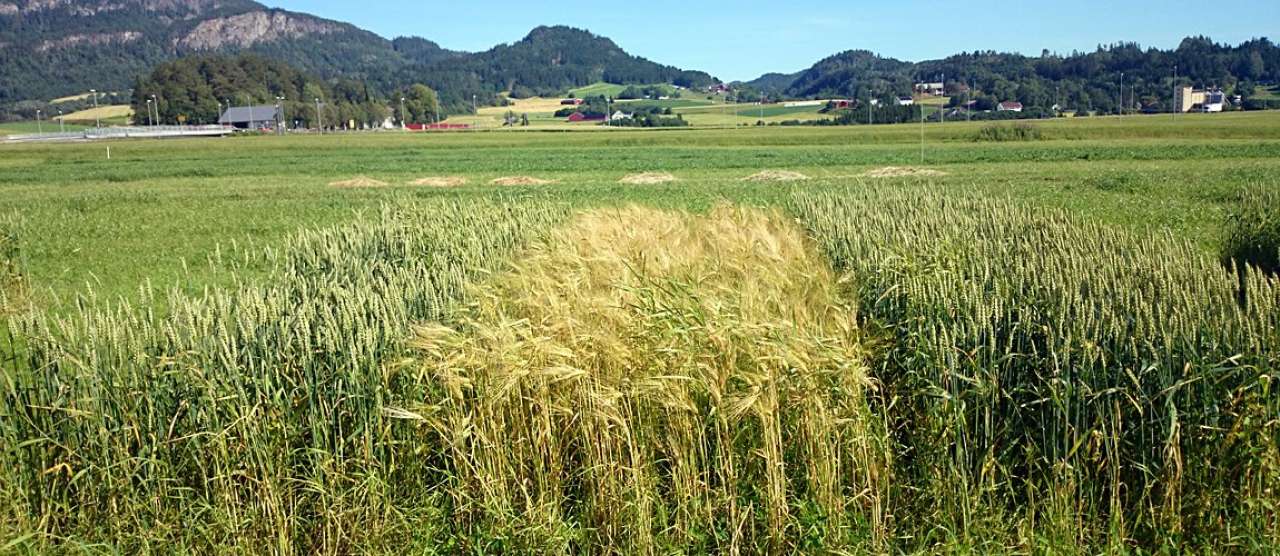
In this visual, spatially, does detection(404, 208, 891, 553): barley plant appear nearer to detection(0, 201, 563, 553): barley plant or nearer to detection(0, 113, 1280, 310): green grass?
detection(0, 201, 563, 553): barley plant

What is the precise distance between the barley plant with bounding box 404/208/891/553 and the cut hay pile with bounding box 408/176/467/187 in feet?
111

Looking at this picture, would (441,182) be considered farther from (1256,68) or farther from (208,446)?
Result: (1256,68)

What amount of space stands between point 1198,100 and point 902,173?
132 metres

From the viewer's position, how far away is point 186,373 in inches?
225

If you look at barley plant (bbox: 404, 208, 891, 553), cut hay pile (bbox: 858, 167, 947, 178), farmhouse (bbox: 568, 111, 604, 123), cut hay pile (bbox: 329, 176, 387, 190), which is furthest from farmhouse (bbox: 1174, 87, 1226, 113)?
barley plant (bbox: 404, 208, 891, 553)

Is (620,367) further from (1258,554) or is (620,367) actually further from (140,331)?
(1258,554)

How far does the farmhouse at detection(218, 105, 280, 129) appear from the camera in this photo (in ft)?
464

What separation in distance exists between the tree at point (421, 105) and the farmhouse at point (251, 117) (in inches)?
1106

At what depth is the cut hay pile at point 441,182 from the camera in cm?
3953

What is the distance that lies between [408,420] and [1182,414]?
435 cm

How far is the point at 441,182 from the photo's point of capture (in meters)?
40.9

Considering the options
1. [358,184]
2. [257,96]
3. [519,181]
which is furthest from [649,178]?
[257,96]

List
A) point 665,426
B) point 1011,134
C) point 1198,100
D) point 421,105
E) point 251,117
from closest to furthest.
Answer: point 665,426, point 1011,134, point 251,117, point 1198,100, point 421,105

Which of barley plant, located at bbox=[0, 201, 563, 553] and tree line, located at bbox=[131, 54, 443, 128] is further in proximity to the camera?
tree line, located at bbox=[131, 54, 443, 128]
